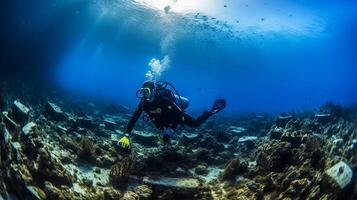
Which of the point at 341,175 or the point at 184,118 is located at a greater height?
the point at 184,118

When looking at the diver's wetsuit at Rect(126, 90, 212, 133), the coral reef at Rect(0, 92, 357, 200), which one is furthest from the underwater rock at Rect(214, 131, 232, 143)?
the diver's wetsuit at Rect(126, 90, 212, 133)

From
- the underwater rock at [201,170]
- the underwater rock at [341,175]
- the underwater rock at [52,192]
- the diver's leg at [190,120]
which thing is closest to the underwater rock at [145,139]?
the diver's leg at [190,120]

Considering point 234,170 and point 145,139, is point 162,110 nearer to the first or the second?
point 234,170

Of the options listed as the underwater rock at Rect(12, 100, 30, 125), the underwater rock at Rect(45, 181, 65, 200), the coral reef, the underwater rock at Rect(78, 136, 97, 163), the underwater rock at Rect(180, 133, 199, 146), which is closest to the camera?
the underwater rock at Rect(45, 181, 65, 200)

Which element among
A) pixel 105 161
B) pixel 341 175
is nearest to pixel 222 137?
pixel 105 161

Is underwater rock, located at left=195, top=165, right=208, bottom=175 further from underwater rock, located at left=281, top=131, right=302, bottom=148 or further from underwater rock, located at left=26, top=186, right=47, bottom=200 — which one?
underwater rock, located at left=26, top=186, right=47, bottom=200

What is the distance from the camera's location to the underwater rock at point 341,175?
503 centimetres

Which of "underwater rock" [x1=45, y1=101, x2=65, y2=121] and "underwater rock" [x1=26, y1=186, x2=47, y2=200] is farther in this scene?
"underwater rock" [x1=45, y1=101, x2=65, y2=121]

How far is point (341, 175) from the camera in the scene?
517cm

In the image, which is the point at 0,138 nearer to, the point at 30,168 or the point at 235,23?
the point at 30,168

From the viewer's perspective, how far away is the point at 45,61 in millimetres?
34719

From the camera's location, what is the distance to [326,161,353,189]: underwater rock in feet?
16.5

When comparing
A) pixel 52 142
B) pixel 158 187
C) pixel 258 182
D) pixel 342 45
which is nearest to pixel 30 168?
pixel 158 187

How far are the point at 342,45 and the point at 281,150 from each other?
112ft
